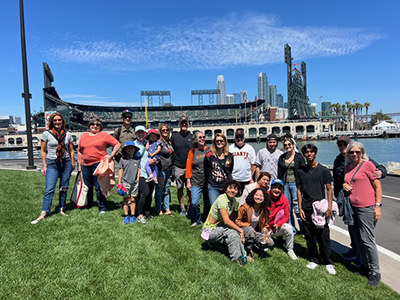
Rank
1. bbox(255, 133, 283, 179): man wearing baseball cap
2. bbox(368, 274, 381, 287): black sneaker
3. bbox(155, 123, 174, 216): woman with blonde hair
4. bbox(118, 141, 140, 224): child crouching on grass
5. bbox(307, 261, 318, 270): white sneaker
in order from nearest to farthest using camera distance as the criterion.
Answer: bbox(368, 274, 381, 287): black sneaker < bbox(307, 261, 318, 270): white sneaker < bbox(118, 141, 140, 224): child crouching on grass < bbox(255, 133, 283, 179): man wearing baseball cap < bbox(155, 123, 174, 216): woman with blonde hair

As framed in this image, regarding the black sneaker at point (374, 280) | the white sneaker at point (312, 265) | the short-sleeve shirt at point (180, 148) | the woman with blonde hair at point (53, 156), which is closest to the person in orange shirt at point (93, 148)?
the woman with blonde hair at point (53, 156)

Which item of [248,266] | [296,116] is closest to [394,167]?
[248,266]

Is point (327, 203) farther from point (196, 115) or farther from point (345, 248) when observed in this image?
point (196, 115)

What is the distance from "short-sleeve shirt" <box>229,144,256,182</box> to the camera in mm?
5195

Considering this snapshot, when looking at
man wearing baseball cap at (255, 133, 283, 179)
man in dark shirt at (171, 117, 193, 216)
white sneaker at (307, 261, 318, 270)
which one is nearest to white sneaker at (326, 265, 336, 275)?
white sneaker at (307, 261, 318, 270)

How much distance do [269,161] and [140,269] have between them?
10.4 feet

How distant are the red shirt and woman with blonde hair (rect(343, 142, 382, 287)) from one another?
438cm

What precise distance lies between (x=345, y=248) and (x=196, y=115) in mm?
110793

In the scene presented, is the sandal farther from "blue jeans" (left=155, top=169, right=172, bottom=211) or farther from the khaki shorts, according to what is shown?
the khaki shorts

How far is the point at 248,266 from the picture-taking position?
3539 millimetres

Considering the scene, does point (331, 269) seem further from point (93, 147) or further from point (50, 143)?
point (50, 143)

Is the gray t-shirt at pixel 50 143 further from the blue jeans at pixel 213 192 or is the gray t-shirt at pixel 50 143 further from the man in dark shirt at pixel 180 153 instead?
the blue jeans at pixel 213 192

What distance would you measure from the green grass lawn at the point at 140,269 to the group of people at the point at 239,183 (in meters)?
Answer: 0.26

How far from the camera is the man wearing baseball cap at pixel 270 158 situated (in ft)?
16.6
